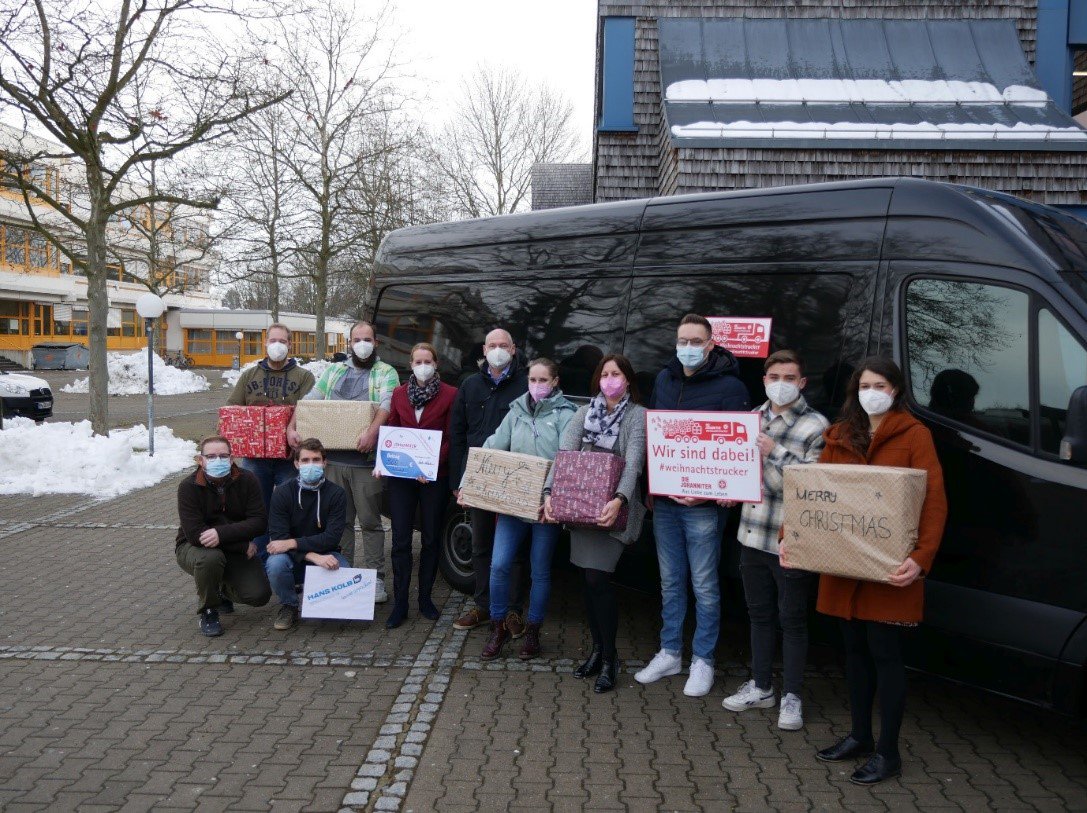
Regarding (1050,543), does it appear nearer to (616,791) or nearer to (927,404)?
(927,404)

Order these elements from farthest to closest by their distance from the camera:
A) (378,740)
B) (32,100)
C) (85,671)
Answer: (32,100) < (85,671) < (378,740)

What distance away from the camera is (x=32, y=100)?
12227 mm

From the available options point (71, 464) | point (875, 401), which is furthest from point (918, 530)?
point (71, 464)

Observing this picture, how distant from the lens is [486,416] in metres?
5.61

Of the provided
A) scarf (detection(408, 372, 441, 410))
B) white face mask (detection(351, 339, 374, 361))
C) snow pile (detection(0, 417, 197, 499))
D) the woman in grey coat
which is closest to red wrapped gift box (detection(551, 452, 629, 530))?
the woman in grey coat

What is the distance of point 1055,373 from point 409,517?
391cm

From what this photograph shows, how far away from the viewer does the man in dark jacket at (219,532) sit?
5.74 m

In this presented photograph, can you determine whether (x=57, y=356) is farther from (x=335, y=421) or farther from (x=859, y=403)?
(x=859, y=403)

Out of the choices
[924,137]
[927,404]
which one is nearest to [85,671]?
[927,404]

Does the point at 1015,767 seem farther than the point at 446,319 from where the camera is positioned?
No

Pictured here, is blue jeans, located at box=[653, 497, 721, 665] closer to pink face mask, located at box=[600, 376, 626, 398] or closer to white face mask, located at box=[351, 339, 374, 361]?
pink face mask, located at box=[600, 376, 626, 398]

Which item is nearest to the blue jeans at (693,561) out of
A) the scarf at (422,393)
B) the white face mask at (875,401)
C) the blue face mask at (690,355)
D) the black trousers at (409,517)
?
the blue face mask at (690,355)

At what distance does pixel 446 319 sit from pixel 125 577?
3.38 meters

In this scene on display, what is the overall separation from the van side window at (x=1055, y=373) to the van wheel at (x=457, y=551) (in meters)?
3.85
